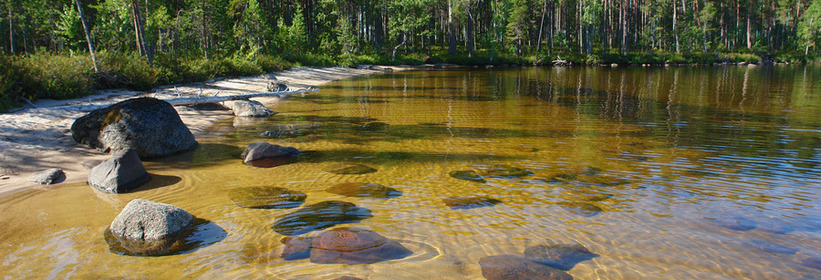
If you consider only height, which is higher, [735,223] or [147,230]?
[147,230]

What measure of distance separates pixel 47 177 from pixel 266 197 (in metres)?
4.19

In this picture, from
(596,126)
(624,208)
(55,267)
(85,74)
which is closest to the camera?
(55,267)

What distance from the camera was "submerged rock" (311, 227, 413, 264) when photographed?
16.4 feet

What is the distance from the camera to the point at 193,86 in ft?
70.8

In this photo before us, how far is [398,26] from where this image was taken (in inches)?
2486

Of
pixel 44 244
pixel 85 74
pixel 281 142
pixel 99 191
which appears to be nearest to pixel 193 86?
pixel 85 74

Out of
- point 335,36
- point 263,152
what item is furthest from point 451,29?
point 263,152

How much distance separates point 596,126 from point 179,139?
1236 centimetres

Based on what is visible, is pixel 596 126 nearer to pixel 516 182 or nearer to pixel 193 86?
pixel 516 182

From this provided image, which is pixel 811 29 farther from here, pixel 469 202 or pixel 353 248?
pixel 353 248

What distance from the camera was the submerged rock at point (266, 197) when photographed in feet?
22.5

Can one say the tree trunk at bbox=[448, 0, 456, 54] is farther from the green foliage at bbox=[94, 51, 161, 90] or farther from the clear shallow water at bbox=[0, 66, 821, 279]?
the clear shallow water at bbox=[0, 66, 821, 279]

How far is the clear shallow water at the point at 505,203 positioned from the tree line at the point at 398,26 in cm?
1684

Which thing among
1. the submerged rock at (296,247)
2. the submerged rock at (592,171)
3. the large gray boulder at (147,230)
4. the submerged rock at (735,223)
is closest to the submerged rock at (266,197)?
the large gray boulder at (147,230)
